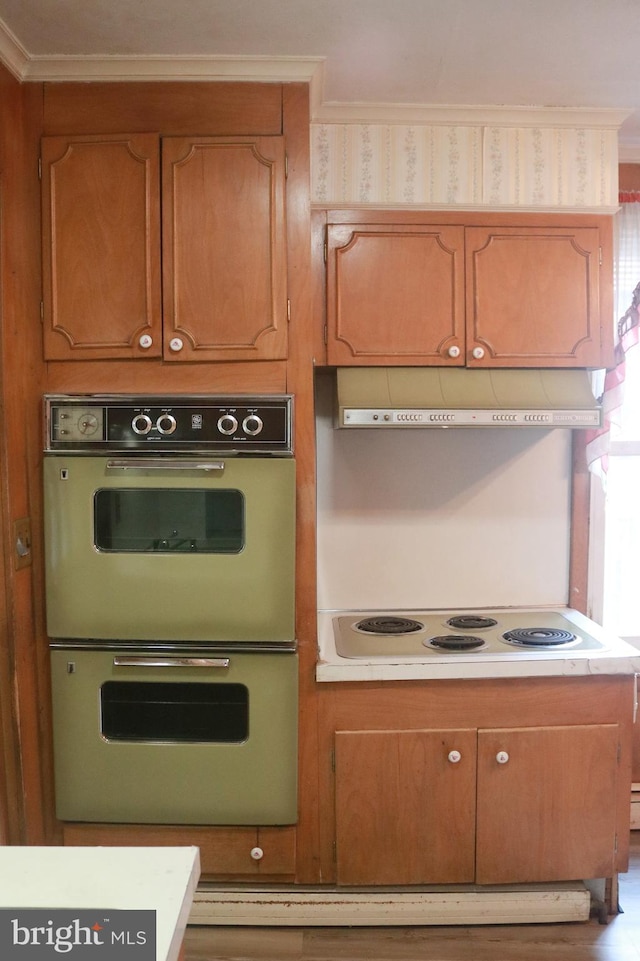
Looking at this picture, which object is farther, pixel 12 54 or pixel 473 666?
pixel 473 666

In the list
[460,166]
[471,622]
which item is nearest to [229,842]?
[471,622]

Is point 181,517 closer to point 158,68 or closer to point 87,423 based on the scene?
Result: point 87,423

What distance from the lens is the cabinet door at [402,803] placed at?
6.74 ft

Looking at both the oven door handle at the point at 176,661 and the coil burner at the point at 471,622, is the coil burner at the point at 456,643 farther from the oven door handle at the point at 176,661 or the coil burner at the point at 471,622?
the oven door handle at the point at 176,661

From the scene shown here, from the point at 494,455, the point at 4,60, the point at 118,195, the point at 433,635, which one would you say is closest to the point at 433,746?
the point at 433,635

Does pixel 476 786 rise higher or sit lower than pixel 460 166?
lower

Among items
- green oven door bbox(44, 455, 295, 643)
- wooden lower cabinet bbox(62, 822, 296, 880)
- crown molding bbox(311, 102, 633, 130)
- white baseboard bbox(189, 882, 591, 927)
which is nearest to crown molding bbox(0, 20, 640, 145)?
crown molding bbox(311, 102, 633, 130)

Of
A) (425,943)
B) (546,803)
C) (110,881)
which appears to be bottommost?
(425,943)

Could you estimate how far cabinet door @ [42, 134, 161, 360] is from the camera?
2.00m

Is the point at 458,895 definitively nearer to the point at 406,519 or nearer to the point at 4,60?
the point at 406,519

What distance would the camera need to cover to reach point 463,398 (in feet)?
7.24

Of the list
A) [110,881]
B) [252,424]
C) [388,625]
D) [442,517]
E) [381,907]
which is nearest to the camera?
[110,881]

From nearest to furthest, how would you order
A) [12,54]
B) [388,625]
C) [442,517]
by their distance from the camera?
1. [12,54]
2. [388,625]
3. [442,517]

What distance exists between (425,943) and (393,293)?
1931 mm
